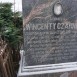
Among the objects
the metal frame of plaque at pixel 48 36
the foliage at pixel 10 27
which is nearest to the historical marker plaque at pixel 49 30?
the metal frame of plaque at pixel 48 36

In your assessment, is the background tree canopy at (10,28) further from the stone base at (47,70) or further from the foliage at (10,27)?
the stone base at (47,70)

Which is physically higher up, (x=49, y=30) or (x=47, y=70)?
(x=49, y=30)

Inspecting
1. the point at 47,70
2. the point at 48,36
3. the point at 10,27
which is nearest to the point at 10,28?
the point at 10,27

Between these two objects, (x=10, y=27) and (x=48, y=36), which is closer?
(x=48, y=36)

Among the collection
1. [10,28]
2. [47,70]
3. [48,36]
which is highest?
[10,28]

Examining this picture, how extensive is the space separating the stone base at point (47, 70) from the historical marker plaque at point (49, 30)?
0.06 metres

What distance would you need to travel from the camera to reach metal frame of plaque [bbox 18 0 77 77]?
122 inches

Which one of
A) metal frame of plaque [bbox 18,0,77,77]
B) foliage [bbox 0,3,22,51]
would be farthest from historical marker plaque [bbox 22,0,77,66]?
foliage [bbox 0,3,22,51]

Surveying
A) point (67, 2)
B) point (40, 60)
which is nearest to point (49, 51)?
point (40, 60)

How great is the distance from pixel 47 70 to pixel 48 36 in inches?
18.7

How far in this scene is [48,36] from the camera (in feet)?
10.5

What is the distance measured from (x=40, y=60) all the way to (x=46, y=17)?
0.61 m

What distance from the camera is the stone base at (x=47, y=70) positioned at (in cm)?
311

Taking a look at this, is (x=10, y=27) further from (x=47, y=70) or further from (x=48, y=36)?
(x=47, y=70)
